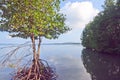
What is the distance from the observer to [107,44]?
54594 mm

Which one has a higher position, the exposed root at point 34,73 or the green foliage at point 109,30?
the green foliage at point 109,30

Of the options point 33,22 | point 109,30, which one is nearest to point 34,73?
point 33,22

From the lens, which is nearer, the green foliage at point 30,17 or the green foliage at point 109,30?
the green foliage at point 30,17

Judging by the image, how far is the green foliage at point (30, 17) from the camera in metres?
19.0

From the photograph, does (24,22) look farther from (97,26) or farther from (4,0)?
(97,26)

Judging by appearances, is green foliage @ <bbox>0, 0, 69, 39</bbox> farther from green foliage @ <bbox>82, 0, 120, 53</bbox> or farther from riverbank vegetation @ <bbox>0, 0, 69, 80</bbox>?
green foliage @ <bbox>82, 0, 120, 53</bbox>

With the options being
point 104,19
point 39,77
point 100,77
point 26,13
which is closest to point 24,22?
point 26,13

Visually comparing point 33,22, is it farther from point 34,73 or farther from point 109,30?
point 109,30

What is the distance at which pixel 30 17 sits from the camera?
63.6 feet

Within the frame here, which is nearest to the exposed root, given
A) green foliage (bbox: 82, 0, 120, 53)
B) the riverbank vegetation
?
the riverbank vegetation

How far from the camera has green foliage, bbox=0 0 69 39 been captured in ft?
62.4

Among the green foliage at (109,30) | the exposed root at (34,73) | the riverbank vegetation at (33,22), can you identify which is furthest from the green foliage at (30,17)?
the green foliage at (109,30)

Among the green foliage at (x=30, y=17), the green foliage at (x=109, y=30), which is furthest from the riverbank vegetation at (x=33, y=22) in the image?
the green foliage at (x=109, y=30)

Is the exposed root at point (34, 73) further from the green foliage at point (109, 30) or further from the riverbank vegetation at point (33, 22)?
the green foliage at point (109, 30)
